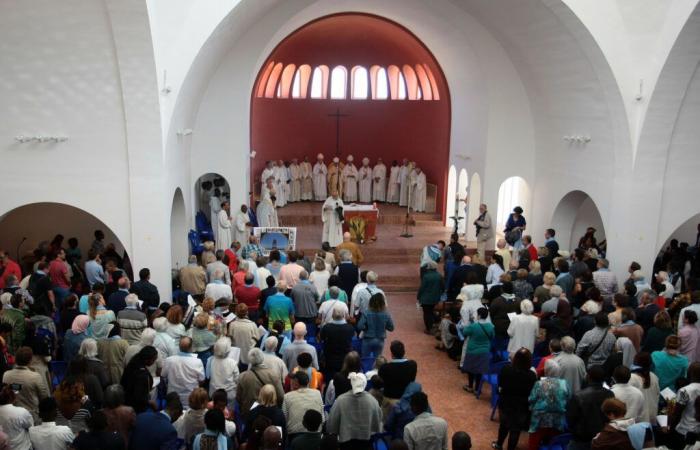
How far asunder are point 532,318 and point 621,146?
556 cm

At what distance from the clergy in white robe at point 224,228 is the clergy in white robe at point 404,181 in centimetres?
741

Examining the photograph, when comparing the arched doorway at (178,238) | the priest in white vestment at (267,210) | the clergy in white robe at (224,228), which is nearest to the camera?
the arched doorway at (178,238)

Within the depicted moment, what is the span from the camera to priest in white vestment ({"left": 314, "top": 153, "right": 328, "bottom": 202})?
23097mm

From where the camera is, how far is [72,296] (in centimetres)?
991

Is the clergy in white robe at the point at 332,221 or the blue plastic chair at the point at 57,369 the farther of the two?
the clergy in white robe at the point at 332,221

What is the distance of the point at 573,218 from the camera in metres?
17.1

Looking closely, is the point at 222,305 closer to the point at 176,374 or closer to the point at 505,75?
the point at 176,374

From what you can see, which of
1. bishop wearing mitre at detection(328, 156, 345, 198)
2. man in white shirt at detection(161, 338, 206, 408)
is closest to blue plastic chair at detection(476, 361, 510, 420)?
man in white shirt at detection(161, 338, 206, 408)

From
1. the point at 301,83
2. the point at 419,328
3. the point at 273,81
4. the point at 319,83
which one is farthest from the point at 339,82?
the point at 419,328

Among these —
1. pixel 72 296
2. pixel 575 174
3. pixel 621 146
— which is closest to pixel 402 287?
pixel 575 174

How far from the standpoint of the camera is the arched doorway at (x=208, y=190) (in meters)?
19.0

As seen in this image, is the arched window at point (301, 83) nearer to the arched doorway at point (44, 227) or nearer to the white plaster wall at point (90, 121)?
the arched doorway at point (44, 227)

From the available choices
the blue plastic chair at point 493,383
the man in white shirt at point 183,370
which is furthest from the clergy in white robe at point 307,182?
the man in white shirt at point 183,370

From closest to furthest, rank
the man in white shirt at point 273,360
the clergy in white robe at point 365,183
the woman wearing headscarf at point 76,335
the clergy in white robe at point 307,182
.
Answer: the man in white shirt at point 273,360, the woman wearing headscarf at point 76,335, the clergy in white robe at point 307,182, the clergy in white robe at point 365,183
